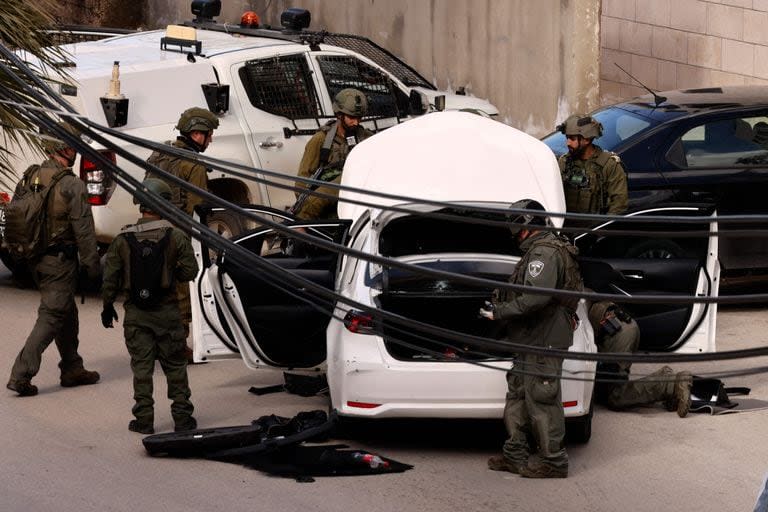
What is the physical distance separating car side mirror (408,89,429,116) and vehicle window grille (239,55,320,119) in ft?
2.91

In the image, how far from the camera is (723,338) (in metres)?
11.4

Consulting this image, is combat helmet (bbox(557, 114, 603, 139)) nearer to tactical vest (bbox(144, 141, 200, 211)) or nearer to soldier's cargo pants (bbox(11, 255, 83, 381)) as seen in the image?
tactical vest (bbox(144, 141, 200, 211))

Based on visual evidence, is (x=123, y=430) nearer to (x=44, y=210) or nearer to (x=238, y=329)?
(x=238, y=329)

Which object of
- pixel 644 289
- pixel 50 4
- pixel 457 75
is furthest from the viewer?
pixel 457 75

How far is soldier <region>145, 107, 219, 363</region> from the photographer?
35.1ft

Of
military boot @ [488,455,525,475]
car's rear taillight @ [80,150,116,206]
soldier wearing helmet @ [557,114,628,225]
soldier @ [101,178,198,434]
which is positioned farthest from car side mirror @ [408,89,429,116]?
military boot @ [488,455,525,475]

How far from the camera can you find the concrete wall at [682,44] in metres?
16.8

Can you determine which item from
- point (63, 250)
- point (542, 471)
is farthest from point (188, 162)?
point (542, 471)

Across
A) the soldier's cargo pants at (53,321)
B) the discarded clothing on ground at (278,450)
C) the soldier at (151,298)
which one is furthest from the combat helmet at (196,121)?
the discarded clothing on ground at (278,450)

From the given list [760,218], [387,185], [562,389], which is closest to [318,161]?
[387,185]

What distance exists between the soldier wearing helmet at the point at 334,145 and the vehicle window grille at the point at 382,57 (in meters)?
3.04

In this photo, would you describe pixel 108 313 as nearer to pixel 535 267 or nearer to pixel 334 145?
pixel 334 145

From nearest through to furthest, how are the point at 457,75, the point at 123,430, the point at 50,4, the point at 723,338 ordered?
1. the point at 50,4
2. the point at 123,430
3. the point at 723,338
4. the point at 457,75

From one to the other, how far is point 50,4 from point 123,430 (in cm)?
287
